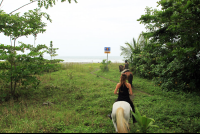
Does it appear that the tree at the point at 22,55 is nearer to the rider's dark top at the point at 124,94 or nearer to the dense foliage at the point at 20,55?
the dense foliage at the point at 20,55

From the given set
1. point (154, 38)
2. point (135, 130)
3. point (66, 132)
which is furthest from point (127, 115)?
point (154, 38)

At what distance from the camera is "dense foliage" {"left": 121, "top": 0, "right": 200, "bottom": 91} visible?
4.43m

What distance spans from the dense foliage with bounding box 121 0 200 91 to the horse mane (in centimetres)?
277

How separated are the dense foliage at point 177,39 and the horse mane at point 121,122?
277 cm

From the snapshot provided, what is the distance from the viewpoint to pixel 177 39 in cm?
707

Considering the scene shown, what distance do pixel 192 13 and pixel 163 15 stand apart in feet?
2.92

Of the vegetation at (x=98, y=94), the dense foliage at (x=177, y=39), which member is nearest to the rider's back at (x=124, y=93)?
the vegetation at (x=98, y=94)

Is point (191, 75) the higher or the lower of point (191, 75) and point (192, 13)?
the lower

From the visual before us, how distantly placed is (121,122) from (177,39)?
581 centimetres

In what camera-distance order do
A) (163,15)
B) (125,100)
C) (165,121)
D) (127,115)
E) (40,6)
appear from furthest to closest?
(40,6) < (163,15) < (165,121) < (125,100) < (127,115)

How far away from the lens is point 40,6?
7.57 meters

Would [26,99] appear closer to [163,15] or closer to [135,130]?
[135,130]

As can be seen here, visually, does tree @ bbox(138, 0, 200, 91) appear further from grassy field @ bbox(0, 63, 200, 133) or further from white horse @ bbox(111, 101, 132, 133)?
white horse @ bbox(111, 101, 132, 133)

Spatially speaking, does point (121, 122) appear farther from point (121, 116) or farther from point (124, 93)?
point (124, 93)
